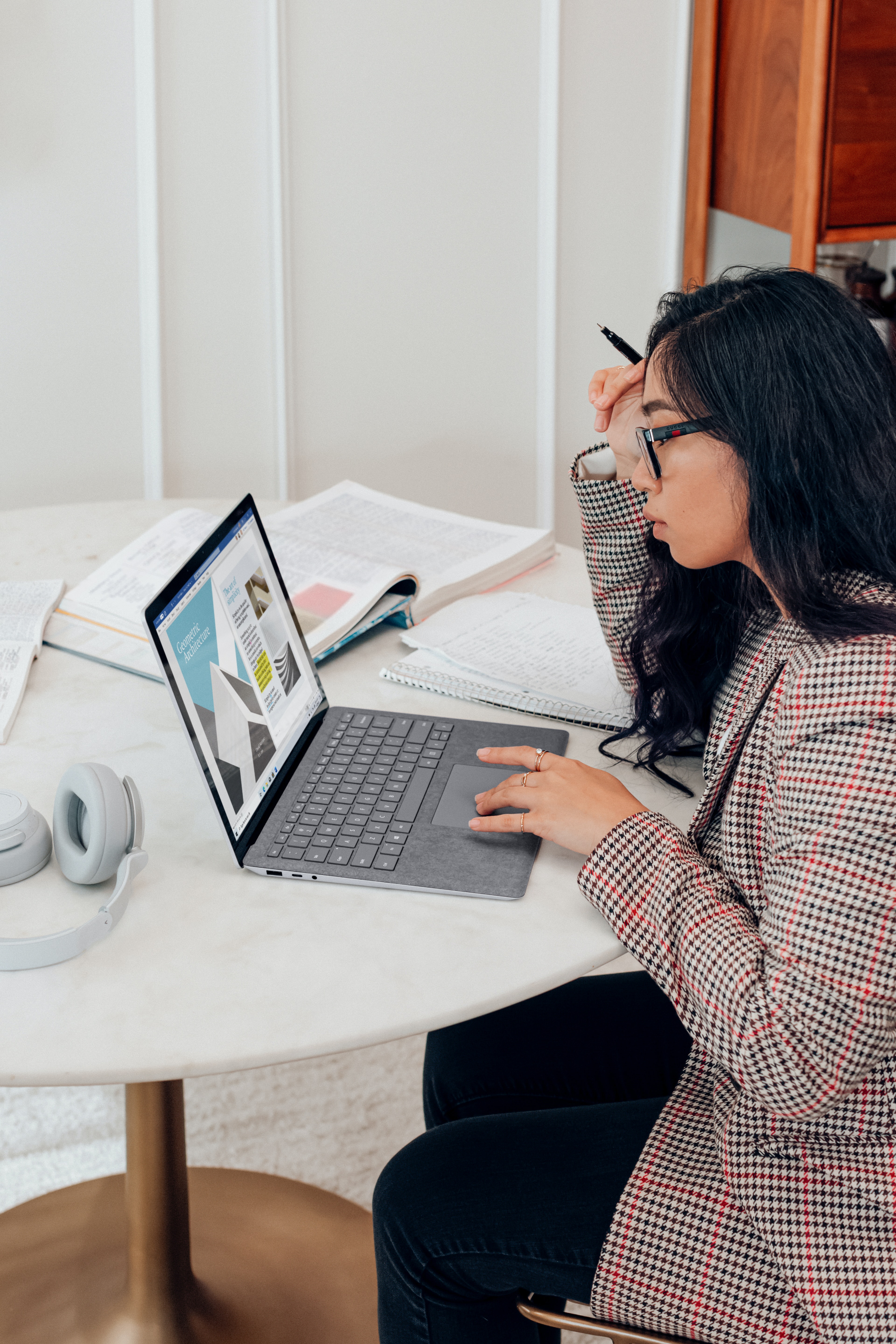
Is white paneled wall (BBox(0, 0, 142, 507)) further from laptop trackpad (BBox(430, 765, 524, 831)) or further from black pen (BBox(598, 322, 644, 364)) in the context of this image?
laptop trackpad (BBox(430, 765, 524, 831))

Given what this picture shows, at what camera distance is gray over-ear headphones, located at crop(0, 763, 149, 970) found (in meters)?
0.91

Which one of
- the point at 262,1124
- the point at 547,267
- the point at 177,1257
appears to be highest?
the point at 547,267

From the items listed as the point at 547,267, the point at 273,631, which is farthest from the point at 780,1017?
the point at 547,267

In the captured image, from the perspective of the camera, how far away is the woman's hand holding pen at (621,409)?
1232 millimetres

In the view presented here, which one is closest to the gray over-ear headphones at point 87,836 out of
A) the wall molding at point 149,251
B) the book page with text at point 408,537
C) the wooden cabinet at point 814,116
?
the book page with text at point 408,537

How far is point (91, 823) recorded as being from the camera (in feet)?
2.99

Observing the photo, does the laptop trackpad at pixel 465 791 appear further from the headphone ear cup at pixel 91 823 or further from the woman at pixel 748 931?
the headphone ear cup at pixel 91 823

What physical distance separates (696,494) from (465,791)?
32 centimetres

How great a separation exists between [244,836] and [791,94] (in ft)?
5.63

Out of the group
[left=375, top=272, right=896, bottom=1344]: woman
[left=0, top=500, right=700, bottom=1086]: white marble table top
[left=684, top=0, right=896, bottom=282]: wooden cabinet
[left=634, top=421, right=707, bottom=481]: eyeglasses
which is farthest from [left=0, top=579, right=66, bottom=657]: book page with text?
[left=684, top=0, right=896, bottom=282]: wooden cabinet

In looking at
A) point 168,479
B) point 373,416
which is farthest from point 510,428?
point 168,479

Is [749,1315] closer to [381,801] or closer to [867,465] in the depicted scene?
[381,801]

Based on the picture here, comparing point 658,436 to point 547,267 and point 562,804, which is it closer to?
point 562,804

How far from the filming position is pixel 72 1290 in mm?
1412
